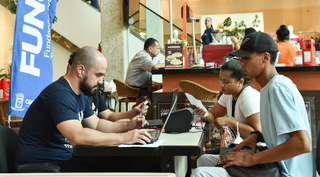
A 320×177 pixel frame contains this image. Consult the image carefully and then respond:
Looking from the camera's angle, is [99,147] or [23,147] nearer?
[99,147]

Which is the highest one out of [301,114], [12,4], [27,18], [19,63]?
[12,4]

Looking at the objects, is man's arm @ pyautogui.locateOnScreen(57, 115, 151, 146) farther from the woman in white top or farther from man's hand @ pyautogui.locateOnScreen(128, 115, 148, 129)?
the woman in white top

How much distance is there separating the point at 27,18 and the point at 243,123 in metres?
2.06

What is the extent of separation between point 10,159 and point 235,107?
5.35 ft

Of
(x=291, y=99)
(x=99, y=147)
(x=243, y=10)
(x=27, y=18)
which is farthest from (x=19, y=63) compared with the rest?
(x=243, y=10)

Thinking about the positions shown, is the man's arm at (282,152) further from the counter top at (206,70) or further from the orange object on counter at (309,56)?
the orange object on counter at (309,56)

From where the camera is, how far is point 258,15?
10.9 meters

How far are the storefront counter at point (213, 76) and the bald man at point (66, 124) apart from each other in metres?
2.05

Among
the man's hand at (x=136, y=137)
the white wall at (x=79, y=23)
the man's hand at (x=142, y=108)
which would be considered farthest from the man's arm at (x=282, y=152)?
the white wall at (x=79, y=23)

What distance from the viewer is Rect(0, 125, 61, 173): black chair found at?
5.62 ft

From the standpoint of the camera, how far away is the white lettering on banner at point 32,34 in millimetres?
2840

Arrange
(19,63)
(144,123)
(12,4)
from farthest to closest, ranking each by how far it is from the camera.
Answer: (12,4), (19,63), (144,123)

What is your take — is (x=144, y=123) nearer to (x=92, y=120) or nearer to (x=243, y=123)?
(x=92, y=120)

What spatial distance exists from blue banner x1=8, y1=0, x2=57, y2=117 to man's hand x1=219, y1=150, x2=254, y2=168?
1927mm
